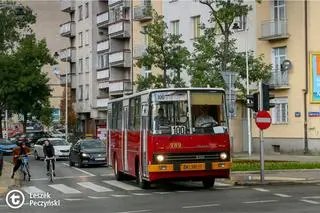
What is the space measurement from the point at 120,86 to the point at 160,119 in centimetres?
4764

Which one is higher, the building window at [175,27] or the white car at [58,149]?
the building window at [175,27]

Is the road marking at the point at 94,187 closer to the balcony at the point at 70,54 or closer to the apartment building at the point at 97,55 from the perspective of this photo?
the apartment building at the point at 97,55

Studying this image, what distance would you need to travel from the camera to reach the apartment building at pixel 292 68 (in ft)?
142

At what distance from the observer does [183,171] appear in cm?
2067

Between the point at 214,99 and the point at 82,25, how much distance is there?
62.5m

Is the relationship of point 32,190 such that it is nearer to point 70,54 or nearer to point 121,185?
point 121,185

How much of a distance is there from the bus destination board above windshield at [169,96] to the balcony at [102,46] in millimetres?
52252

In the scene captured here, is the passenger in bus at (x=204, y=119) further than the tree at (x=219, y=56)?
No

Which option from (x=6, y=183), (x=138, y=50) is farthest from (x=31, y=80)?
(x=6, y=183)

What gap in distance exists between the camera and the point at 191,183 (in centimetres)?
2442

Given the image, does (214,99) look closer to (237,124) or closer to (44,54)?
(237,124)

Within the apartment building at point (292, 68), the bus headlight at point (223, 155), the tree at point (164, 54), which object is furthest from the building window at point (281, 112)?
the bus headlight at point (223, 155)

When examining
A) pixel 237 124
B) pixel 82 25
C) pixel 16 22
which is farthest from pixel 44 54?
pixel 237 124

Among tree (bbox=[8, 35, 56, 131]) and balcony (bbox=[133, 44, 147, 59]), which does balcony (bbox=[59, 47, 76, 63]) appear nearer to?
tree (bbox=[8, 35, 56, 131])
